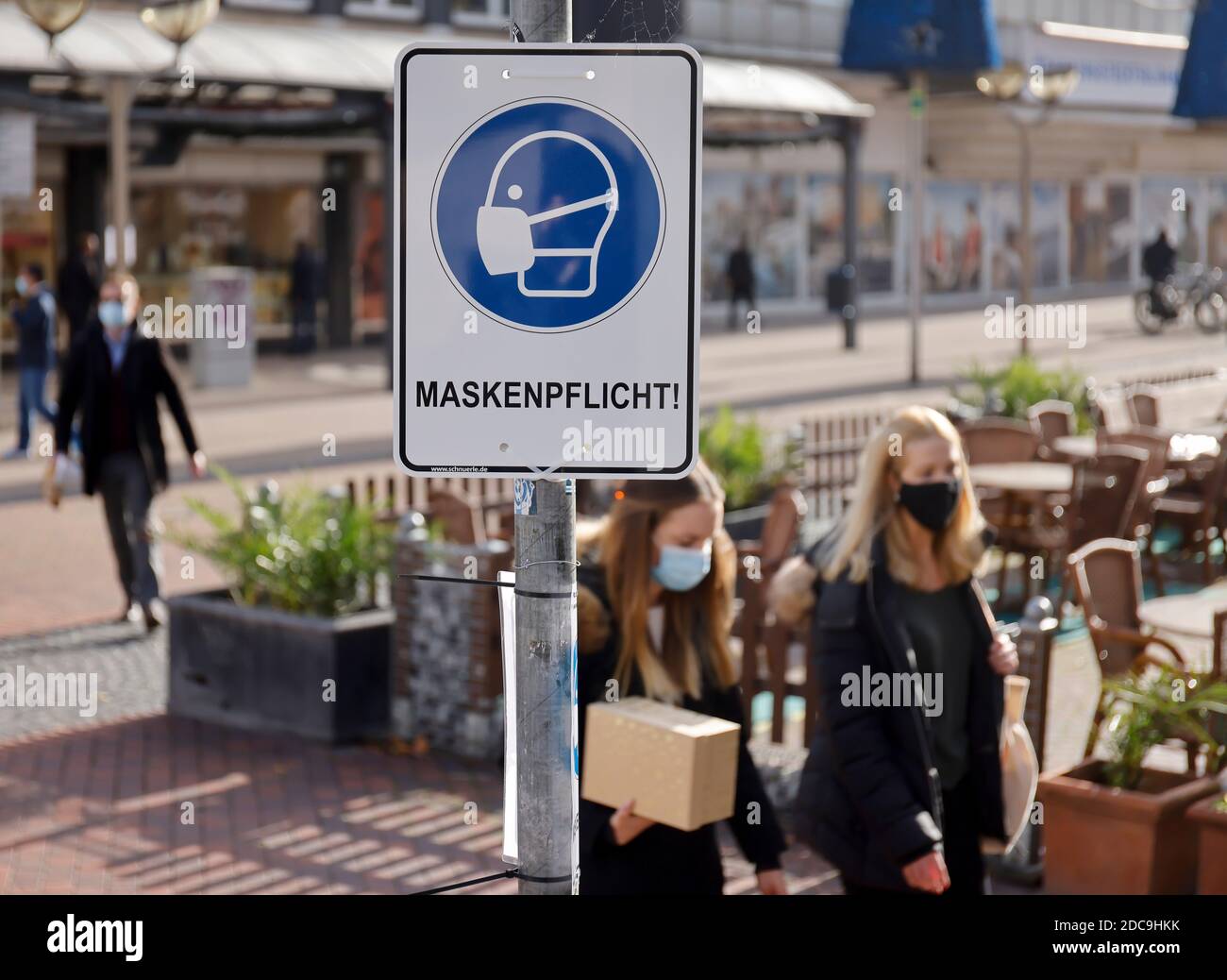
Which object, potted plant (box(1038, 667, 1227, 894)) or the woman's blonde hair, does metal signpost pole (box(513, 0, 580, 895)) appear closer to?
the woman's blonde hair

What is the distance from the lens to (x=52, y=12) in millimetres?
14367

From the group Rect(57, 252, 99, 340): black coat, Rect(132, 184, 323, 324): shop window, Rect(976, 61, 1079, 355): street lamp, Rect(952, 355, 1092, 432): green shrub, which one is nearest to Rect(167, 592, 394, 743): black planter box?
Rect(952, 355, 1092, 432): green shrub

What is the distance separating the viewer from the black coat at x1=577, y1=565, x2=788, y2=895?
12.6ft

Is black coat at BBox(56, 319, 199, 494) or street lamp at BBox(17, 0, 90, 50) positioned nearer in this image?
black coat at BBox(56, 319, 199, 494)

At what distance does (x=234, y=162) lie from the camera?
28172 millimetres

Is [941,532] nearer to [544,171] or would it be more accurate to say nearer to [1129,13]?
[544,171]

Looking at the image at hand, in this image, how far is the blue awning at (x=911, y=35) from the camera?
17.0 metres

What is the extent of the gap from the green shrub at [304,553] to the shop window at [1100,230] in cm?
4004

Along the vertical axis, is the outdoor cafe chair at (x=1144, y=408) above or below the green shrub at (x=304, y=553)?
above

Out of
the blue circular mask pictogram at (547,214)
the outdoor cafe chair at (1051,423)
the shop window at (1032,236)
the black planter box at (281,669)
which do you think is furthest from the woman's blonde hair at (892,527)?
the shop window at (1032,236)

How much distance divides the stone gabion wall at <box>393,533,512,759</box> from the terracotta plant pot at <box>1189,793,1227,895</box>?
3.10m

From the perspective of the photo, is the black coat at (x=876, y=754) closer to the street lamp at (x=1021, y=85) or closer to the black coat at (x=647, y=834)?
the black coat at (x=647, y=834)
